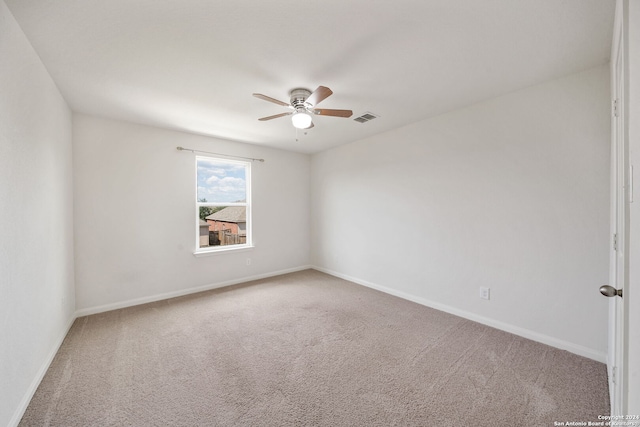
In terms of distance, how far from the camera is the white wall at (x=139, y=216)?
3.10 metres

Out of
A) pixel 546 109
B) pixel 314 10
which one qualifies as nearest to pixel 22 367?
pixel 314 10

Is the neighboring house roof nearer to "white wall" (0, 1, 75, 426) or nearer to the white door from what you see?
"white wall" (0, 1, 75, 426)

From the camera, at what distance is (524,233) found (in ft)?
8.28

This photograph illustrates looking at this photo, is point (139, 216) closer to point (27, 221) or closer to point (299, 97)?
point (27, 221)

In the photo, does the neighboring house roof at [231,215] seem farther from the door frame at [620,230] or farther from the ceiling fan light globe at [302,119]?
the door frame at [620,230]

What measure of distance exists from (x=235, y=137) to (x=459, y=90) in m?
3.20

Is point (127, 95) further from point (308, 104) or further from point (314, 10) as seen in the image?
point (314, 10)

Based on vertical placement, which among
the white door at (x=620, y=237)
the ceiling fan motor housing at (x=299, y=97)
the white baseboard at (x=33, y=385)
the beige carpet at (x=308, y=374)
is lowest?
the beige carpet at (x=308, y=374)

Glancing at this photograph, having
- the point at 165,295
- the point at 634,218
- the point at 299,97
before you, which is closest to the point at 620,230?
the point at 634,218

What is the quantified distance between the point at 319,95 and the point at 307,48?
37 centimetres

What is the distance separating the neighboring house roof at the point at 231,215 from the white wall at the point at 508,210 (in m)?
2.28

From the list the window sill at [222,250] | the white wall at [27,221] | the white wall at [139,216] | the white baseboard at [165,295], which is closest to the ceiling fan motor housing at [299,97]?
the white wall at [27,221]

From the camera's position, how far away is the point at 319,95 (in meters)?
2.15

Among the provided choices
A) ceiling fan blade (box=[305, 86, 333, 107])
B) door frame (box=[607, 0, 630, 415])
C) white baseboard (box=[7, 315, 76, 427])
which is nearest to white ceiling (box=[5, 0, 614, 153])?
ceiling fan blade (box=[305, 86, 333, 107])
